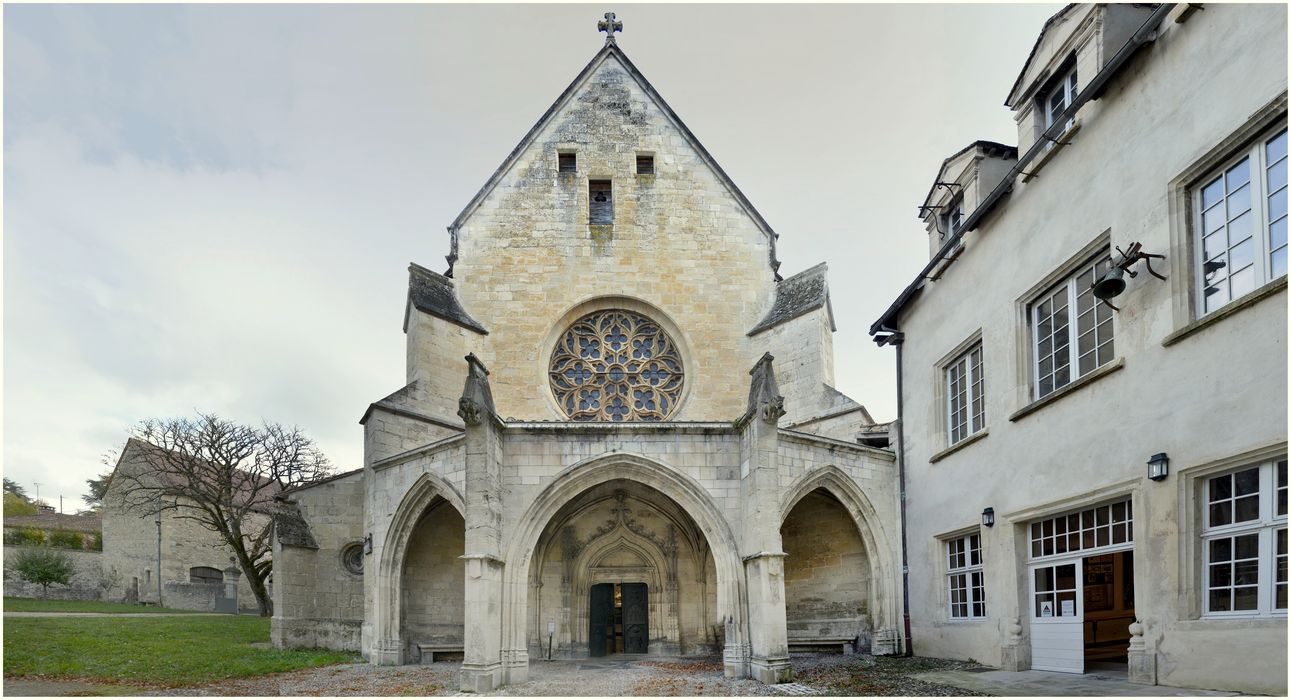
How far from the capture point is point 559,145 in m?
19.2

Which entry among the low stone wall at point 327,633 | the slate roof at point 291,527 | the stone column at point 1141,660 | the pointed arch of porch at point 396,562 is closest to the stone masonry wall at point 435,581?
the pointed arch of porch at point 396,562

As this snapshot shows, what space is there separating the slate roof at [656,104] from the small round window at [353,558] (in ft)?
18.7

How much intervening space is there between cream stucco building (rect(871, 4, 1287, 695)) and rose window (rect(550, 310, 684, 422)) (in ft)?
19.5

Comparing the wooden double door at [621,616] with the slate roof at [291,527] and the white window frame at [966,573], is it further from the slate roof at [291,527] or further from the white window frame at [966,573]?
the white window frame at [966,573]

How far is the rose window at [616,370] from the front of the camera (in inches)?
717

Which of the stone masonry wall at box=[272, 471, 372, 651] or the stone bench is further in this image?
the stone masonry wall at box=[272, 471, 372, 651]

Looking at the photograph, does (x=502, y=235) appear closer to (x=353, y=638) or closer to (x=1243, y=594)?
(x=353, y=638)

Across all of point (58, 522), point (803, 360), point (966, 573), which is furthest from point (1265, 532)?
point (58, 522)

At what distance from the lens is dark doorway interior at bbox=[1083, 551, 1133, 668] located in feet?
46.9

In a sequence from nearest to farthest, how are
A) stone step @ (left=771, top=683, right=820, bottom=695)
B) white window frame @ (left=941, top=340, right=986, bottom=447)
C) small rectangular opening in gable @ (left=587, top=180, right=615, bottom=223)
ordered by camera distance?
1. stone step @ (left=771, top=683, right=820, bottom=695)
2. white window frame @ (left=941, top=340, right=986, bottom=447)
3. small rectangular opening in gable @ (left=587, top=180, right=615, bottom=223)

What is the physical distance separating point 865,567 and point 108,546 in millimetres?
29767

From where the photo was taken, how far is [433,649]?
48.9ft

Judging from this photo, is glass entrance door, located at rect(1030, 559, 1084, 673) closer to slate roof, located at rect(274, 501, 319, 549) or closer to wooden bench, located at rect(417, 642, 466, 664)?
wooden bench, located at rect(417, 642, 466, 664)

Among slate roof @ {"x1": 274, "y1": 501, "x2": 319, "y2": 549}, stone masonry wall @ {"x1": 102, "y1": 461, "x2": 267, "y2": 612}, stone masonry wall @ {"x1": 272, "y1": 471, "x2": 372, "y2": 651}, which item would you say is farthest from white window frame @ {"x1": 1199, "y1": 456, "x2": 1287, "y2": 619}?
stone masonry wall @ {"x1": 102, "y1": 461, "x2": 267, "y2": 612}
